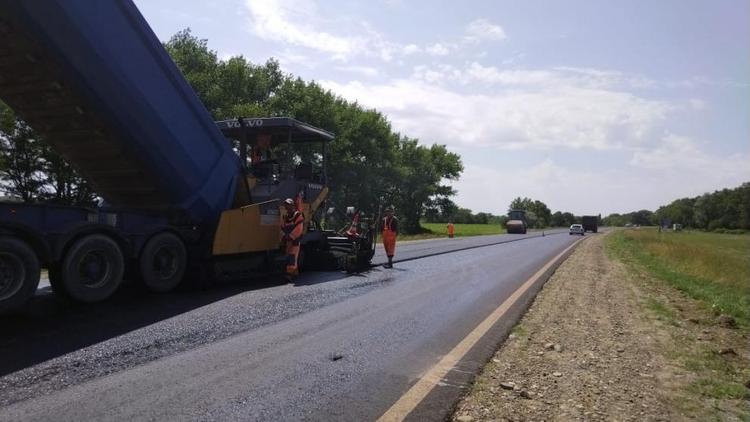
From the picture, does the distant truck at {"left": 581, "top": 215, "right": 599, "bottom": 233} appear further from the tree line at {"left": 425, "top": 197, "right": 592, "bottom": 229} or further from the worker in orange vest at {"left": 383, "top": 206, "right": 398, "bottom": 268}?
the worker in orange vest at {"left": 383, "top": 206, "right": 398, "bottom": 268}

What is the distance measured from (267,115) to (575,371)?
31.1 m

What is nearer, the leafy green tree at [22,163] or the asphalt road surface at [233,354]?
the asphalt road surface at [233,354]

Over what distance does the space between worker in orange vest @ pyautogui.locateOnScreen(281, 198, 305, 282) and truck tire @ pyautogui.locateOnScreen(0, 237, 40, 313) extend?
4209 millimetres

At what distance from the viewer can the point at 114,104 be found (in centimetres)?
621

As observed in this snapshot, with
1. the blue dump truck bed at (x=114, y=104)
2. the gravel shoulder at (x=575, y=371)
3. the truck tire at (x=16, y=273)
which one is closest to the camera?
the gravel shoulder at (x=575, y=371)

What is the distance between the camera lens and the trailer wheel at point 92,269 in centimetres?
595

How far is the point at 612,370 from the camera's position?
4.39 meters

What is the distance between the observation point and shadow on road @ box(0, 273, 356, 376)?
4344mm

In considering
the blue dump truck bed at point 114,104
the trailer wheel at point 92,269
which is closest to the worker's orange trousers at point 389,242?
the blue dump truck bed at point 114,104

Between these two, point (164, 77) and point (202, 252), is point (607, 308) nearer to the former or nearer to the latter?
point (202, 252)

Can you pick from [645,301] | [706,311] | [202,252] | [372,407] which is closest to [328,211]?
[202,252]

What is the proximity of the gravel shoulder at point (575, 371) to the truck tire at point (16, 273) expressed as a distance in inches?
180

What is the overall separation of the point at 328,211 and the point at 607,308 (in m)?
5.96

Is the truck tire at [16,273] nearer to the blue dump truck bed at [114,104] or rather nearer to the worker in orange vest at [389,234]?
the blue dump truck bed at [114,104]
